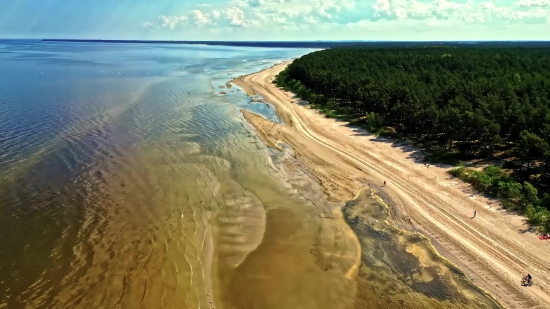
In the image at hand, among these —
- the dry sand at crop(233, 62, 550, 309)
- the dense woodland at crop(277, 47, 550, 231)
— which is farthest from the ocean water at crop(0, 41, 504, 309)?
the dense woodland at crop(277, 47, 550, 231)

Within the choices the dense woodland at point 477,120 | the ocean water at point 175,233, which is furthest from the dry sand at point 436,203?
the dense woodland at point 477,120

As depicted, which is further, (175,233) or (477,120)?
(477,120)

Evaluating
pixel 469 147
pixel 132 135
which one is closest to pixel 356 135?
pixel 469 147

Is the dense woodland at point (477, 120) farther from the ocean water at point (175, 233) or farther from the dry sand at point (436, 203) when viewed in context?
the ocean water at point (175, 233)

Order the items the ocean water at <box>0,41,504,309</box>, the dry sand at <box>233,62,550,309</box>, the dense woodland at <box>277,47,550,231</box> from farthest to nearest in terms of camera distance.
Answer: the dense woodland at <box>277,47,550,231</box> → the dry sand at <box>233,62,550,309</box> → the ocean water at <box>0,41,504,309</box>

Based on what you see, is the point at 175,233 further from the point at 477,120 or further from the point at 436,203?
the point at 477,120

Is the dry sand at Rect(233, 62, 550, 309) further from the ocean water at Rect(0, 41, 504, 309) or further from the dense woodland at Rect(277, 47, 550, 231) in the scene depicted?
the dense woodland at Rect(277, 47, 550, 231)

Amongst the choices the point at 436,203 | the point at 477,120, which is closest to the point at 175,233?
the point at 436,203
